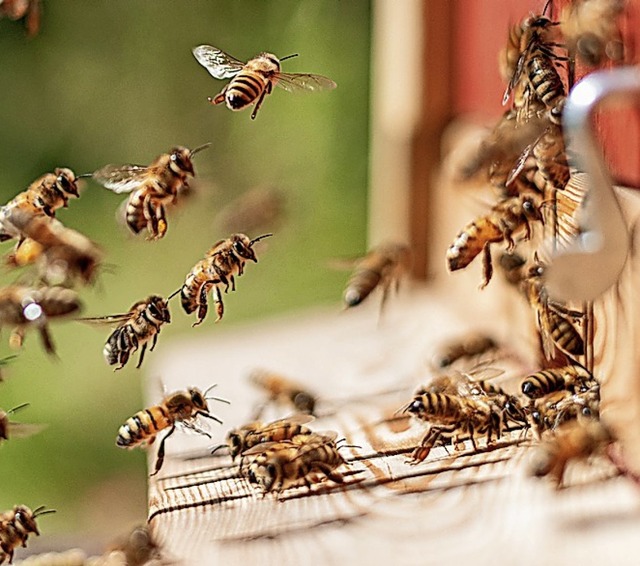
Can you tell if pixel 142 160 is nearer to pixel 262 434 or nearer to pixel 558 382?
pixel 262 434

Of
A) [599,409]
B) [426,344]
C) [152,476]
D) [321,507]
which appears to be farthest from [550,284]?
[426,344]

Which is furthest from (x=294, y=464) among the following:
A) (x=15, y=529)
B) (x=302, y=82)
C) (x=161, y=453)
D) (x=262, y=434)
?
(x=302, y=82)

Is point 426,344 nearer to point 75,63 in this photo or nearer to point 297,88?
point 297,88

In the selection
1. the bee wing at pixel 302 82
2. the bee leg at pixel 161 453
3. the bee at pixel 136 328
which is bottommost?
the bee leg at pixel 161 453

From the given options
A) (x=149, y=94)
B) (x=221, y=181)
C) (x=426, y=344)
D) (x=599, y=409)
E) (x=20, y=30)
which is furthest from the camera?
(x=221, y=181)

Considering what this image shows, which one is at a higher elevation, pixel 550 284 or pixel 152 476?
pixel 550 284

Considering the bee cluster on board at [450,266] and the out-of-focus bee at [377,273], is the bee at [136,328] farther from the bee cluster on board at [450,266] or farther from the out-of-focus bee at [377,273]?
the out-of-focus bee at [377,273]

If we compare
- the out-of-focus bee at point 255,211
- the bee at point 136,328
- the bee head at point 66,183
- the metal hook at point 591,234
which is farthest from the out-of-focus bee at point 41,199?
the metal hook at point 591,234
